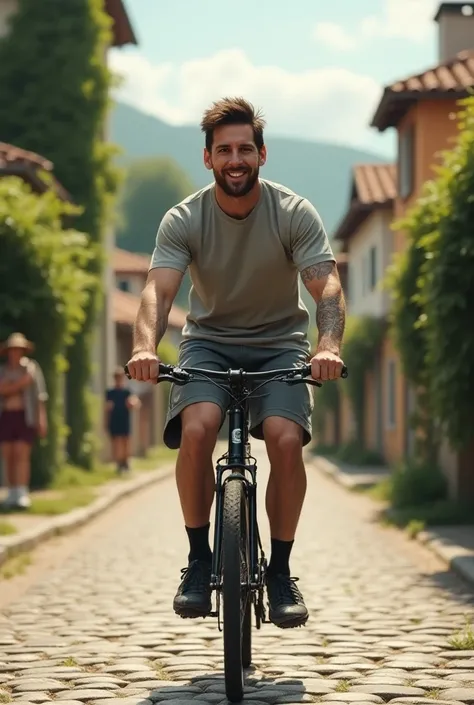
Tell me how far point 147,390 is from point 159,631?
3961 centimetres

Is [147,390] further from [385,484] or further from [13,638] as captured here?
[13,638]

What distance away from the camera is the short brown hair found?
557 cm

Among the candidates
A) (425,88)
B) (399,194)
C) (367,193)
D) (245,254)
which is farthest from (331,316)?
(367,193)

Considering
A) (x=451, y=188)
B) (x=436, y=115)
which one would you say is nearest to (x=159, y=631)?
(x=451, y=188)

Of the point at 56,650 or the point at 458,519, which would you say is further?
the point at 458,519

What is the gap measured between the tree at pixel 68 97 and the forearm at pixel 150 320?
1963cm

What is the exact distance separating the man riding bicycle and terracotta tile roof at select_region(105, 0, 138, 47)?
25.6 meters

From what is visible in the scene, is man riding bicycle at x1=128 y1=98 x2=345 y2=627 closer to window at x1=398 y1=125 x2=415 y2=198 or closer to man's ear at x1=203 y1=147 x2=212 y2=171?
man's ear at x1=203 y1=147 x2=212 y2=171

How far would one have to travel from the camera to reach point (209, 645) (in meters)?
6.86

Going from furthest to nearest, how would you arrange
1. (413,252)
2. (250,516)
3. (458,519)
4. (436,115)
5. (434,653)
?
1. (436,115)
2. (413,252)
3. (458,519)
4. (434,653)
5. (250,516)

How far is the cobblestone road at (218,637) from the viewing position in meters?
5.58

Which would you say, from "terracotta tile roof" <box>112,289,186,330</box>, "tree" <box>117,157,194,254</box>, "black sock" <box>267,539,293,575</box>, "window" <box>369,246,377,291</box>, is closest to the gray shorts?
"black sock" <box>267,539,293,575</box>

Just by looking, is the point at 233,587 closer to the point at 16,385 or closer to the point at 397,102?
the point at 16,385

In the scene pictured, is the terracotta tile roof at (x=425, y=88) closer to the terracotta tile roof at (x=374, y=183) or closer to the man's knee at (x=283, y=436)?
the terracotta tile roof at (x=374, y=183)
